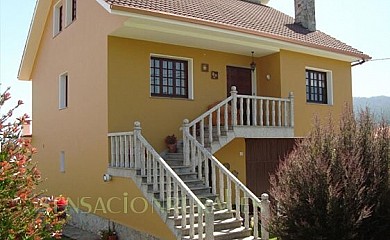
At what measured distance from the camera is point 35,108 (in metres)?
18.6

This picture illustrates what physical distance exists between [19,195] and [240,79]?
1146cm

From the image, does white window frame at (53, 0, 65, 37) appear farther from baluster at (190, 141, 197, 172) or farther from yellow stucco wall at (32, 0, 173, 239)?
baluster at (190, 141, 197, 172)

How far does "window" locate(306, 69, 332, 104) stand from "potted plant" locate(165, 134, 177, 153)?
5811mm

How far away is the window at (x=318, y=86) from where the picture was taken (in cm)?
1578

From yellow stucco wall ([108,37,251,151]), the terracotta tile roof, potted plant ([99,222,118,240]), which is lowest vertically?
potted plant ([99,222,118,240])

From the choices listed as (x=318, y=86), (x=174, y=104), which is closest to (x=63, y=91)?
(x=174, y=104)

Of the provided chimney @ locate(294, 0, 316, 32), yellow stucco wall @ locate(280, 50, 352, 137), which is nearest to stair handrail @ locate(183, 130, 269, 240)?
yellow stucco wall @ locate(280, 50, 352, 137)

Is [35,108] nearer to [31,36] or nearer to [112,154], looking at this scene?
[31,36]

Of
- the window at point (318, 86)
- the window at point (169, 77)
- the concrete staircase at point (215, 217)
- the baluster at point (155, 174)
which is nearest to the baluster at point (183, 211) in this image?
the concrete staircase at point (215, 217)

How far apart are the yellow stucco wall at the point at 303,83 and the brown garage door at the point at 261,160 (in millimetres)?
1044

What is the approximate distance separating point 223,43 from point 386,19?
580 cm

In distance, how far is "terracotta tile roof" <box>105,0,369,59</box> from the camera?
38.0 feet

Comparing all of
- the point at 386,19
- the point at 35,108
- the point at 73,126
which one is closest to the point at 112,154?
the point at 73,126

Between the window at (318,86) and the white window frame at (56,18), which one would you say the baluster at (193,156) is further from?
the white window frame at (56,18)
